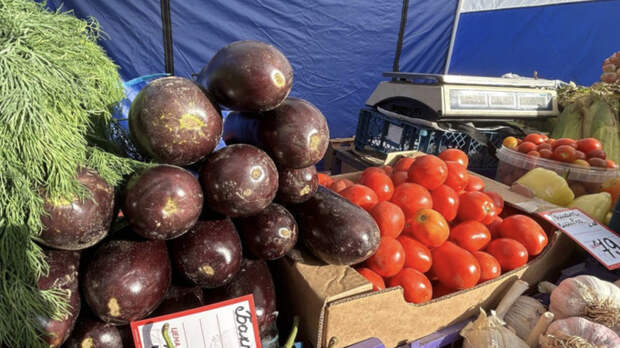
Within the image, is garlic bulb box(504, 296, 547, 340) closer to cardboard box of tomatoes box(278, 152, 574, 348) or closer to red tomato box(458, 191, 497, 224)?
cardboard box of tomatoes box(278, 152, 574, 348)

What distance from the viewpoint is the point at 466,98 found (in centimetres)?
203

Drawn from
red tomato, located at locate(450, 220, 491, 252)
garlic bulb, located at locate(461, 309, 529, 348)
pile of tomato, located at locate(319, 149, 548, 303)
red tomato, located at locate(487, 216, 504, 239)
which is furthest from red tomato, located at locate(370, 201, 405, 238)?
red tomato, located at locate(487, 216, 504, 239)

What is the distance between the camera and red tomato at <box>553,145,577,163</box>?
1689mm

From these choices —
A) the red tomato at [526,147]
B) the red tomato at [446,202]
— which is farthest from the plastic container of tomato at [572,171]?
the red tomato at [446,202]

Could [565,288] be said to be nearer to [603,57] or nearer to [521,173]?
[521,173]

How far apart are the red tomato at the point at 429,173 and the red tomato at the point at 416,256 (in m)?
0.30

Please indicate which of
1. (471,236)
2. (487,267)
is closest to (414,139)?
(471,236)

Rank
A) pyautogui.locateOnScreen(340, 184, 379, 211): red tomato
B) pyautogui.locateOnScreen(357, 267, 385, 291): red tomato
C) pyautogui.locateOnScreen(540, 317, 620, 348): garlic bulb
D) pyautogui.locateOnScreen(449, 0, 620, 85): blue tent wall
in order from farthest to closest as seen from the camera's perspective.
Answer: pyautogui.locateOnScreen(449, 0, 620, 85): blue tent wall
pyautogui.locateOnScreen(340, 184, 379, 211): red tomato
pyautogui.locateOnScreen(357, 267, 385, 291): red tomato
pyautogui.locateOnScreen(540, 317, 620, 348): garlic bulb

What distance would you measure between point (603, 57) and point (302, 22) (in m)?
3.20

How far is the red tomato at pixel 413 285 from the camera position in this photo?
0.99m

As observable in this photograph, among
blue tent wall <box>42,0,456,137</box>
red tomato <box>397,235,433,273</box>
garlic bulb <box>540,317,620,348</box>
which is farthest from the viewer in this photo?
blue tent wall <box>42,0,456,137</box>

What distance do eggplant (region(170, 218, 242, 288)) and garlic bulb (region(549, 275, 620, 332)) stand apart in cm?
91

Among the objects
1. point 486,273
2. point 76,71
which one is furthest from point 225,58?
point 486,273

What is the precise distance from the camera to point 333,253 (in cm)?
88
